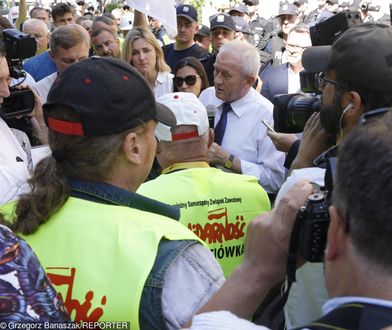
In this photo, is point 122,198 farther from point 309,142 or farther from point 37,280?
point 309,142

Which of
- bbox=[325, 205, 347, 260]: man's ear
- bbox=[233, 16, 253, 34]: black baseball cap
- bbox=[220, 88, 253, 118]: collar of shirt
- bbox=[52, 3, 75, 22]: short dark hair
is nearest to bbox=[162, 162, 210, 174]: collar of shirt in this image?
bbox=[220, 88, 253, 118]: collar of shirt

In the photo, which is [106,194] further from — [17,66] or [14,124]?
[17,66]

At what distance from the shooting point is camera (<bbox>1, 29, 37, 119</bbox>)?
11.6ft

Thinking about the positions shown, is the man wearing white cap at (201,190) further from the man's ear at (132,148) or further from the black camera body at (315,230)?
the black camera body at (315,230)

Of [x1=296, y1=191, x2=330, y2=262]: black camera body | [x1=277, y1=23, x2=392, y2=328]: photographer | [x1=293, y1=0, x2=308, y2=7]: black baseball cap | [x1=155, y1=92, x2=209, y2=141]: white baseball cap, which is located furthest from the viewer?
[x1=293, y1=0, x2=308, y2=7]: black baseball cap

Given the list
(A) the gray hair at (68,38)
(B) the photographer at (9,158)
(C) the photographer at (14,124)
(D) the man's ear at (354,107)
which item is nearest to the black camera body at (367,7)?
(A) the gray hair at (68,38)

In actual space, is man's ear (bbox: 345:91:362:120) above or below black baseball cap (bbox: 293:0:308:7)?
above

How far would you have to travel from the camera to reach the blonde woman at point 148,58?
601 cm

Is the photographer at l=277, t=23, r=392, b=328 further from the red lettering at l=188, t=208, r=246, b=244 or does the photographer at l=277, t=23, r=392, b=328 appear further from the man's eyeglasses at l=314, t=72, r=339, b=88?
the red lettering at l=188, t=208, r=246, b=244

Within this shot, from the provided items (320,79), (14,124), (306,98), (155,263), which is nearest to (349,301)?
(155,263)

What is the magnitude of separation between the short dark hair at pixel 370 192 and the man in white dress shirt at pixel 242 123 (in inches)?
128

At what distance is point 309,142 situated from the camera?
2869 millimetres

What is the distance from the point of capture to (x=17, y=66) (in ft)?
13.1

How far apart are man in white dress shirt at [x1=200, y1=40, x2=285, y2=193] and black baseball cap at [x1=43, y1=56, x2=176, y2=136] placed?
2.53 metres
